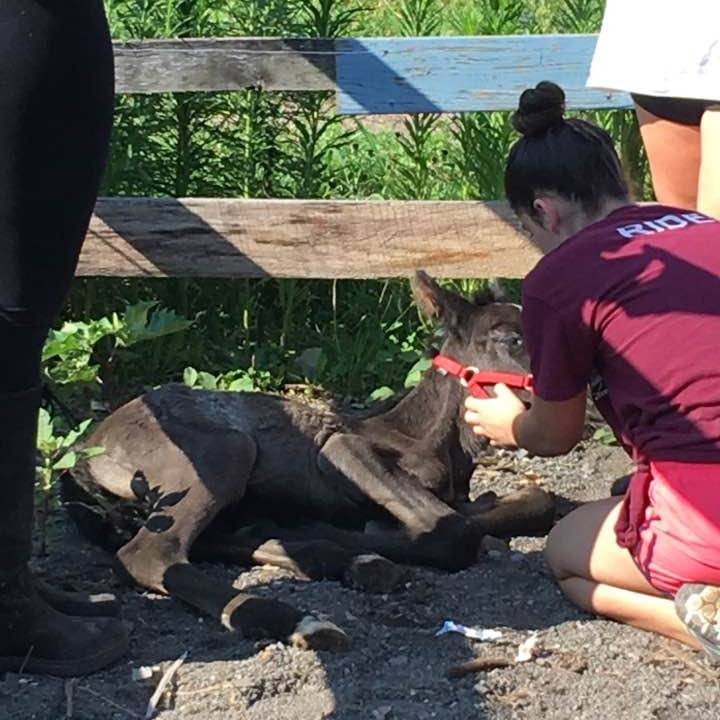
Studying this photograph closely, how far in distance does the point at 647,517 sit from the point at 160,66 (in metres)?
3.47

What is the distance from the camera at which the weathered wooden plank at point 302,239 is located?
6969mm

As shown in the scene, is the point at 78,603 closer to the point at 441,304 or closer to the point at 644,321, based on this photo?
the point at 644,321

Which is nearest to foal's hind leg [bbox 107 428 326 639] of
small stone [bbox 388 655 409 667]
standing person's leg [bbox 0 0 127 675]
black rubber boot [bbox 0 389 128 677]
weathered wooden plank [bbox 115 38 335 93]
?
small stone [bbox 388 655 409 667]

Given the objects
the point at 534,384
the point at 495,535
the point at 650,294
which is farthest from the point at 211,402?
the point at 650,294

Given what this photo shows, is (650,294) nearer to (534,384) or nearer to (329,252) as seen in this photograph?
(534,384)

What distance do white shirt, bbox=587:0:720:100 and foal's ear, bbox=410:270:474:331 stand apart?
3.33ft

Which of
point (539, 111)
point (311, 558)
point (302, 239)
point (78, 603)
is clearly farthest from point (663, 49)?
point (78, 603)

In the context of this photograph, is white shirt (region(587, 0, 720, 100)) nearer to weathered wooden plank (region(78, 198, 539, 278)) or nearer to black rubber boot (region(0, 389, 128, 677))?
weathered wooden plank (region(78, 198, 539, 278))

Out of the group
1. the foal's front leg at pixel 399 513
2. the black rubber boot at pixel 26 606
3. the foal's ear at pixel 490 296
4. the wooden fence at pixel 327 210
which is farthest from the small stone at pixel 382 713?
the wooden fence at pixel 327 210

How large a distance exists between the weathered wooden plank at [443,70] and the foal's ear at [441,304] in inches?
56.5

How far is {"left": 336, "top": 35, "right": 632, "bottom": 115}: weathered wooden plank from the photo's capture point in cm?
716

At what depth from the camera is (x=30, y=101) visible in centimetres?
383

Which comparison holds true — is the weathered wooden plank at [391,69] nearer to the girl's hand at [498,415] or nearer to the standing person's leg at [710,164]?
the standing person's leg at [710,164]

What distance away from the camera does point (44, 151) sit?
389cm
